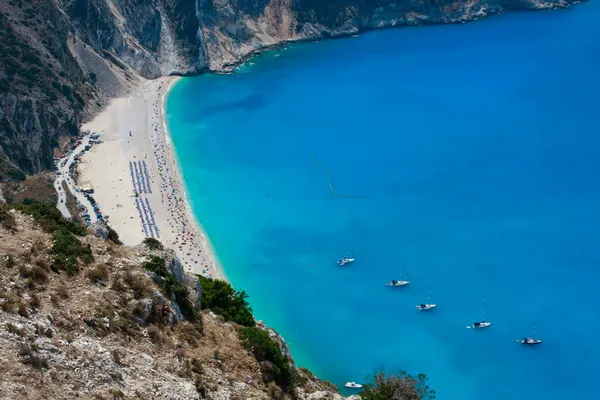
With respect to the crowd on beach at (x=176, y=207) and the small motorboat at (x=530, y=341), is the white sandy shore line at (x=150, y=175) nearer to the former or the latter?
the crowd on beach at (x=176, y=207)

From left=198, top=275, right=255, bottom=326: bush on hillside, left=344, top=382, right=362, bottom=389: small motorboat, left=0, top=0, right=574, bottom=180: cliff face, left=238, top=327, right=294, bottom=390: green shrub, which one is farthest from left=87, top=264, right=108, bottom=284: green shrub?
left=0, top=0, right=574, bottom=180: cliff face

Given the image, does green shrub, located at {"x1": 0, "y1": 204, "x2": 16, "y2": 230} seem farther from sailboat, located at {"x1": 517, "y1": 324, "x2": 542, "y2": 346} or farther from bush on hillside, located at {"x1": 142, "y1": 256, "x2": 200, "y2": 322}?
sailboat, located at {"x1": 517, "y1": 324, "x2": 542, "y2": 346}

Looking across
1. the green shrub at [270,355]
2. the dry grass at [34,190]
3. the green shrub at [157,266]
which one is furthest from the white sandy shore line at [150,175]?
the green shrub at [270,355]

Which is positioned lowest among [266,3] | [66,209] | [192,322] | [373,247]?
[192,322]

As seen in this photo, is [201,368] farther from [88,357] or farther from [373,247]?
[373,247]

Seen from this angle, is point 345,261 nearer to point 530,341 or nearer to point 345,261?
point 345,261

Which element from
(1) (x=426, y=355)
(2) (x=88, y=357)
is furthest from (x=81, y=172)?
(2) (x=88, y=357)

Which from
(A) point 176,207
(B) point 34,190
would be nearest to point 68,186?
(B) point 34,190
